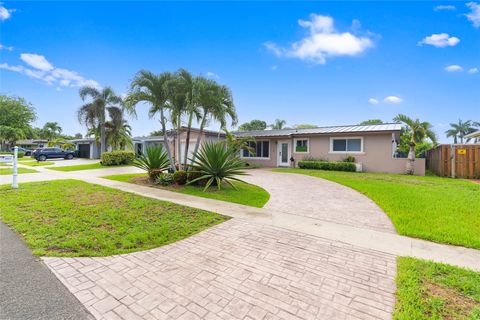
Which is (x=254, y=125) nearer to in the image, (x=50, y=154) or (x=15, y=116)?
(x=50, y=154)

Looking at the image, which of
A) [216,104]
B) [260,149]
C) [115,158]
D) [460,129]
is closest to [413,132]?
[260,149]

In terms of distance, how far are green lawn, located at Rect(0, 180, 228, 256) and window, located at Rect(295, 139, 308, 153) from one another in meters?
14.0

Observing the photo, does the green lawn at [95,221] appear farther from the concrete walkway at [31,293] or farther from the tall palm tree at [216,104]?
the tall palm tree at [216,104]

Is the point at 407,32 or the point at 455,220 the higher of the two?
the point at 407,32

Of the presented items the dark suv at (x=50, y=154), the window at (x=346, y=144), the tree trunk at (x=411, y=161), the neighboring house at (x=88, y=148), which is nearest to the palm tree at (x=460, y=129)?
the tree trunk at (x=411, y=161)

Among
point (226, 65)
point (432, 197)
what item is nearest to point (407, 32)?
point (432, 197)

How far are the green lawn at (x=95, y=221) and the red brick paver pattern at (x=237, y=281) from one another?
1.47ft

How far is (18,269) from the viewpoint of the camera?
3188 millimetres

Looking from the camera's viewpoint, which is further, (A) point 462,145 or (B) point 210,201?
(A) point 462,145

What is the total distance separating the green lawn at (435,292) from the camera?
2.36m

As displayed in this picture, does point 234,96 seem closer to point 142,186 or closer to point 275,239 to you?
point 142,186

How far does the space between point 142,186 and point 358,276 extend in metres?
9.32

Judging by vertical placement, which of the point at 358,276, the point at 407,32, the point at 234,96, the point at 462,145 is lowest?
the point at 358,276

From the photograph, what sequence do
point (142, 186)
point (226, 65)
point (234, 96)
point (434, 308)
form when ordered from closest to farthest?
point (434, 308)
point (142, 186)
point (234, 96)
point (226, 65)
